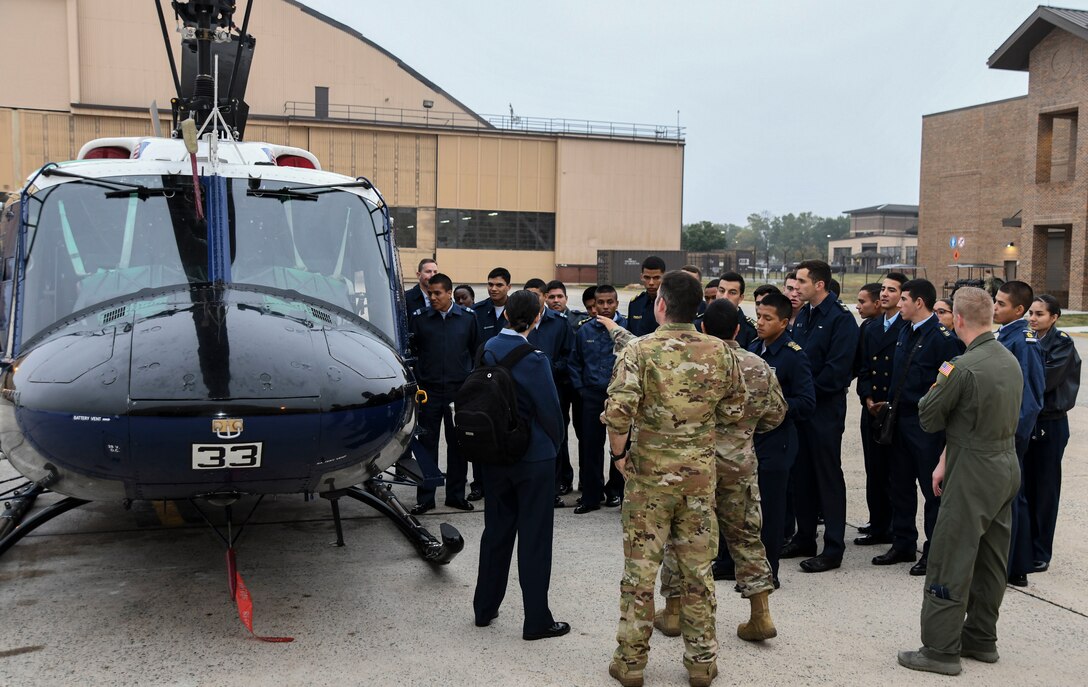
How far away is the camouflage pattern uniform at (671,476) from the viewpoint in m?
3.91

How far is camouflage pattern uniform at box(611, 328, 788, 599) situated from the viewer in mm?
4408

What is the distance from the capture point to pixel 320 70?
144 feet

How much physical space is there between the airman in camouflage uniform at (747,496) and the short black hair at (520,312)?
50cm

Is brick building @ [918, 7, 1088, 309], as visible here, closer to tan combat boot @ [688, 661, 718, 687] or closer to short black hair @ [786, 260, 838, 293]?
short black hair @ [786, 260, 838, 293]

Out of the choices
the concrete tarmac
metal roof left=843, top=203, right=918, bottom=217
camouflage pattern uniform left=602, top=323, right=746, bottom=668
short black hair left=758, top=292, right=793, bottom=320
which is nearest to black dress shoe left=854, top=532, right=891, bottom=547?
the concrete tarmac

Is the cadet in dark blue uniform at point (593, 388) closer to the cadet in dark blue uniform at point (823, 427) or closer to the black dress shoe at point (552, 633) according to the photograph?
the cadet in dark blue uniform at point (823, 427)

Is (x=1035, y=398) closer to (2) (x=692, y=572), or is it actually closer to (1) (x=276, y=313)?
(2) (x=692, y=572)

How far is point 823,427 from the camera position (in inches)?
223

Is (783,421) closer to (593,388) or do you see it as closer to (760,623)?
(760,623)

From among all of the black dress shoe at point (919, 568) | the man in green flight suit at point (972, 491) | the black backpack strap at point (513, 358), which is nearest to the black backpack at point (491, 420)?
the black backpack strap at point (513, 358)

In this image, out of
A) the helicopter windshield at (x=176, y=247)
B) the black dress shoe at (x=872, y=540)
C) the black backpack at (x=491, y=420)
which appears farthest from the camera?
the black dress shoe at (x=872, y=540)

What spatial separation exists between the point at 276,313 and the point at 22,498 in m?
2.08

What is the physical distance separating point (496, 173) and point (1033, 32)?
77.3ft

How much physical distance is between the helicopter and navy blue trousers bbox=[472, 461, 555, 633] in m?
0.63
